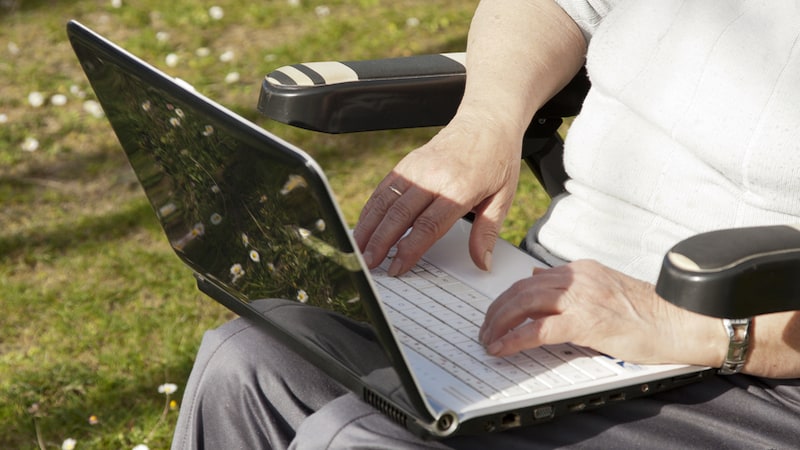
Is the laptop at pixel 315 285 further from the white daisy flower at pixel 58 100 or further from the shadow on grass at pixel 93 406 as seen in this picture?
the white daisy flower at pixel 58 100

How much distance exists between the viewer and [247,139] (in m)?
1.27

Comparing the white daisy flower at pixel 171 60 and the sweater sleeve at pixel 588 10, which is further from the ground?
the sweater sleeve at pixel 588 10

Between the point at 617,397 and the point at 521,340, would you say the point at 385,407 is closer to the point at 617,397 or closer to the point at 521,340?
the point at 521,340

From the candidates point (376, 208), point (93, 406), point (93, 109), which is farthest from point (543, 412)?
point (93, 109)

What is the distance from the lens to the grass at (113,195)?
2.86 metres

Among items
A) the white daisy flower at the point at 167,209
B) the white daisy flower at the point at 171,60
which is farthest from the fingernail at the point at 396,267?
the white daisy flower at the point at 171,60

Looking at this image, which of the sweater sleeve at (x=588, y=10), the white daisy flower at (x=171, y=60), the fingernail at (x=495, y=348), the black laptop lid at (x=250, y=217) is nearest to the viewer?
the black laptop lid at (x=250, y=217)

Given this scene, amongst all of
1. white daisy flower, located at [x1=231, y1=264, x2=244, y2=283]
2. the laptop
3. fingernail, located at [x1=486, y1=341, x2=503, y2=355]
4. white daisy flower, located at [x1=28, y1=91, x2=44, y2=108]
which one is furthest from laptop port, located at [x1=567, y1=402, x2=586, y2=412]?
white daisy flower, located at [x1=28, y1=91, x2=44, y2=108]

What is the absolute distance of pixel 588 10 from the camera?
6.85ft

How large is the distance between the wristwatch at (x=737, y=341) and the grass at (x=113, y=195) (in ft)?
5.07

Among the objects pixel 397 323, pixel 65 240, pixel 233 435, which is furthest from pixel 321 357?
pixel 65 240

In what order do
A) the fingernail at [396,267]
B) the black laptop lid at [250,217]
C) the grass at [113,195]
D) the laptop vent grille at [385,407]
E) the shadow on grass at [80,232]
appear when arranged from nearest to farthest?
the black laptop lid at [250,217], the laptop vent grille at [385,407], the fingernail at [396,267], the grass at [113,195], the shadow on grass at [80,232]

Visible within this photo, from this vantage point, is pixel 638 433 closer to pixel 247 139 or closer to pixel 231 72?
pixel 247 139

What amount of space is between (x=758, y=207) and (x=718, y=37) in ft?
0.92
